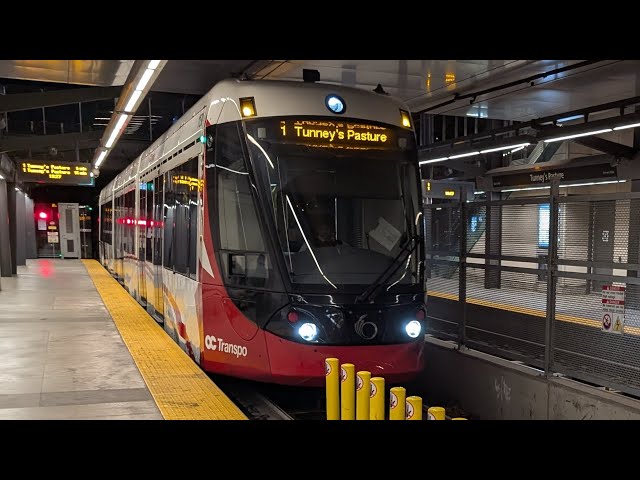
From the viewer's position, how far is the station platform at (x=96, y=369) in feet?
17.0

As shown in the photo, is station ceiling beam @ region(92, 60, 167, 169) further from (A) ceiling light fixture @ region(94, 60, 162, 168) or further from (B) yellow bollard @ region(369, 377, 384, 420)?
(B) yellow bollard @ region(369, 377, 384, 420)

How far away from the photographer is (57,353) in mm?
7719

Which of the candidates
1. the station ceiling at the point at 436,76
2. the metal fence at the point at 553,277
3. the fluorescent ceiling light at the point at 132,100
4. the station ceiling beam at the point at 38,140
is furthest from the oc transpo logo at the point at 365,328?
the station ceiling beam at the point at 38,140

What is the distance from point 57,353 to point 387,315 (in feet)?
15.1

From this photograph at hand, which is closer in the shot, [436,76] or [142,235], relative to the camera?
[436,76]

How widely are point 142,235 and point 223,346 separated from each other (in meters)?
5.48

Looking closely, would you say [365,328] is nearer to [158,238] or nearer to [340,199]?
[340,199]

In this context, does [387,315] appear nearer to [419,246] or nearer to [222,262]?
[419,246]

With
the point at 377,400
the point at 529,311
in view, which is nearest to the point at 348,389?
the point at 377,400

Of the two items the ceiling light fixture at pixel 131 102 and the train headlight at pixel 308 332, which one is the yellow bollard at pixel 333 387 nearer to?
the train headlight at pixel 308 332

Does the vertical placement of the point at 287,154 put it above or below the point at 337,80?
below

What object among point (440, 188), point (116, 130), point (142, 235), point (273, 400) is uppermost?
point (116, 130)

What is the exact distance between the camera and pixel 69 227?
3203 centimetres

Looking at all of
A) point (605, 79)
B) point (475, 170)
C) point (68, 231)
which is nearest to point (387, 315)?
point (605, 79)
